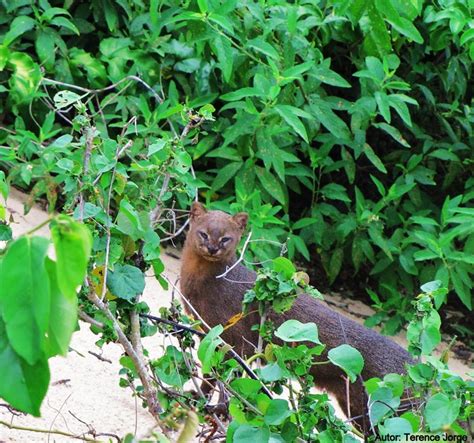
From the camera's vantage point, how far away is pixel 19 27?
620 centimetres

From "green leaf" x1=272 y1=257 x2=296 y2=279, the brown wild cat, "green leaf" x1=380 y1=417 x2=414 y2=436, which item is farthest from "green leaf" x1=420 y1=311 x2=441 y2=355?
the brown wild cat

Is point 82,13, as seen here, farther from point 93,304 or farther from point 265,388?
point 265,388

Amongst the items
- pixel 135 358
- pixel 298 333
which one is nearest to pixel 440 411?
pixel 298 333

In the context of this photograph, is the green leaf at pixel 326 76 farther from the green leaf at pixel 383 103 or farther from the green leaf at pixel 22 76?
the green leaf at pixel 22 76

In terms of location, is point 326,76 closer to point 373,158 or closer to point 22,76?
point 373,158

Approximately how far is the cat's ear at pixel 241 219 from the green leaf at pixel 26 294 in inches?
144

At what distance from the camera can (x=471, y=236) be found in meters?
6.18

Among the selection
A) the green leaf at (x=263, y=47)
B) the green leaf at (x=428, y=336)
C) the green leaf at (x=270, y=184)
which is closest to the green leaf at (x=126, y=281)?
the green leaf at (x=428, y=336)

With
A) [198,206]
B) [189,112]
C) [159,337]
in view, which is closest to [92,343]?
[159,337]

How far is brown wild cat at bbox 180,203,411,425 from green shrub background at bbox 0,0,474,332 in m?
0.49

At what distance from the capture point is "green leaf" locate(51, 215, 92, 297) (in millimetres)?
1603

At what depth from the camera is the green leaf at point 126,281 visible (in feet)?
9.42

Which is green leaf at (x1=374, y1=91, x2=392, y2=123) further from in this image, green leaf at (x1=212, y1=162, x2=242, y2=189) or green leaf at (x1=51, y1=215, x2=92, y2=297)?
green leaf at (x1=51, y1=215, x2=92, y2=297)

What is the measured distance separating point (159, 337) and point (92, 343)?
2.02 feet
